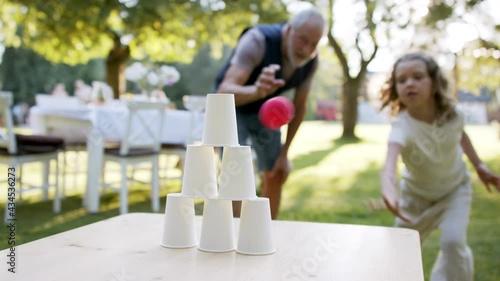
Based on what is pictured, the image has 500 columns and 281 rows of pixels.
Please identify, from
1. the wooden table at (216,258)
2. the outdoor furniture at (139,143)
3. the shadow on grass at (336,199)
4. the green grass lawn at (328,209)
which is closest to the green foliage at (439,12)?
the green grass lawn at (328,209)

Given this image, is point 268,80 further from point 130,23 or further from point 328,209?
point 130,23

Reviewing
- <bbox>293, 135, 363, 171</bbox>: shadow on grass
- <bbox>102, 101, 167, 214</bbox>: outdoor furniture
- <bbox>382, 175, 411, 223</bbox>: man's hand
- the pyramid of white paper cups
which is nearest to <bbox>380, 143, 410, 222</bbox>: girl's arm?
<bbox>382, 175, 411, 223</bbox>: man's hand

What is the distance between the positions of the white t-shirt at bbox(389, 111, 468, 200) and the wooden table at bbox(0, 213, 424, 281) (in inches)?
30.4

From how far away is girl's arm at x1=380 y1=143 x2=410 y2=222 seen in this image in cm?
172

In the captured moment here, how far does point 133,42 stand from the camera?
8445mm

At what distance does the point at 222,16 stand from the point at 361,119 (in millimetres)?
21450

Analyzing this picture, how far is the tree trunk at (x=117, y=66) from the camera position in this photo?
316 inches

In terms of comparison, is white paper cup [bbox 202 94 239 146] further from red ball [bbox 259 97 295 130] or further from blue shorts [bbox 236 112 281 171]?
blue shorts [bbox 236 112 281 171]

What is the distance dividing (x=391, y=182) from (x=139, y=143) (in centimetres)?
270

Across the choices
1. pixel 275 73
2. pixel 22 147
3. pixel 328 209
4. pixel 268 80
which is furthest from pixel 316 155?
pixel 268 80

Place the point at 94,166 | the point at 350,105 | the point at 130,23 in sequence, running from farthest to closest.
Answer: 1. the point at 350,105
2. the point at 130,23
3. the point at 94,166

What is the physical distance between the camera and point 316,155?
1028 centimetres

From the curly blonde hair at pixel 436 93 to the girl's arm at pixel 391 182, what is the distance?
0.32 meters

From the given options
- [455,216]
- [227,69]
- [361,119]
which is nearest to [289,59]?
[227,69]
